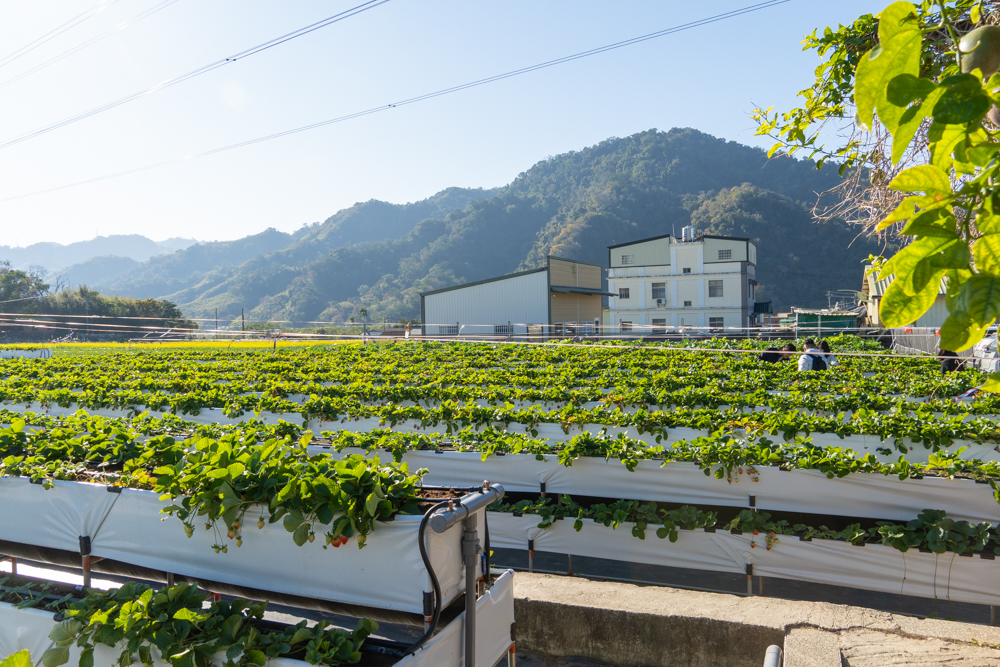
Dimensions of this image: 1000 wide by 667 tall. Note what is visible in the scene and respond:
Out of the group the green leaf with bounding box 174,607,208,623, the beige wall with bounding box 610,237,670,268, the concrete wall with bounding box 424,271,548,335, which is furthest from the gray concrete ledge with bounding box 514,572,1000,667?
the beige wall with bounding box 610,237,670,268

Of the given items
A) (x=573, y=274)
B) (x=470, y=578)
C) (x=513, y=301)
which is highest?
(x=573, y=274)

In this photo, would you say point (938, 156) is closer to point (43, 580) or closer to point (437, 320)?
point (43, 580)

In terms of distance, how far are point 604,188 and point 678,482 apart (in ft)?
336

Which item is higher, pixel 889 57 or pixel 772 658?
pixel 889 57

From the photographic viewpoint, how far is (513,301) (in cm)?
3884

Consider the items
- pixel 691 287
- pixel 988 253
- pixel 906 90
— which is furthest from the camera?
pixel 691 287

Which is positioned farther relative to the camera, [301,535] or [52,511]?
[52,511]

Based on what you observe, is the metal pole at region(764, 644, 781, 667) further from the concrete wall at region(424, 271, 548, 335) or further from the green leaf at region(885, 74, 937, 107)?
the concrete wall at region(424, 271, 548, 335)

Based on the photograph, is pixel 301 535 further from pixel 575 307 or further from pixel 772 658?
pixel 575 307

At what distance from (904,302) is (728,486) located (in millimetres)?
5522

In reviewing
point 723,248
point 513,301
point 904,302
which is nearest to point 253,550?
point 904,302

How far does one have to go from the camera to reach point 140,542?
342cm

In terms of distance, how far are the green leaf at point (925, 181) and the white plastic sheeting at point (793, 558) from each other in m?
5.41

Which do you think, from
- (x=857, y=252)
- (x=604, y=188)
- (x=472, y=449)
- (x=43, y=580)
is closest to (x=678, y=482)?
(x=472, y=449)
